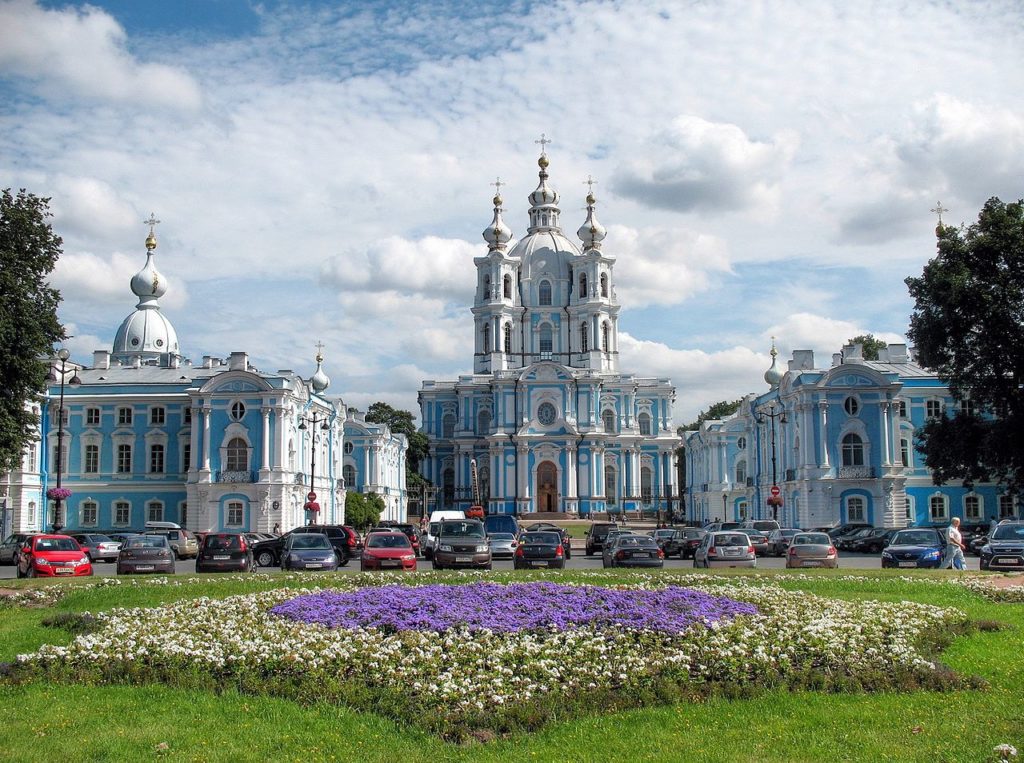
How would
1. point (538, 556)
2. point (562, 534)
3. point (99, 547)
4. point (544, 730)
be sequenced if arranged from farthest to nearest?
point (562, 534) → point (99, 547) → point (538, 556) → point (544, 730)

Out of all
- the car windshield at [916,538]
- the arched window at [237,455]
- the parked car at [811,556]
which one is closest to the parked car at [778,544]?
the car windshield at [916,538]

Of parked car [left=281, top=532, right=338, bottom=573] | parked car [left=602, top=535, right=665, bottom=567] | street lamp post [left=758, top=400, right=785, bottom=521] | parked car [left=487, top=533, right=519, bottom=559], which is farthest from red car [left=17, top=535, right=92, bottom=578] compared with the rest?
street lamp post [left=758, top=400, right=785, bottom=521]

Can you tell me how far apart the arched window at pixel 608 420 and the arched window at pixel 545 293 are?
1356 centimetres

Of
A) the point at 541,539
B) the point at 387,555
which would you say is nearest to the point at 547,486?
the point at 541,539

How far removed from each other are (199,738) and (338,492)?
2502 inches

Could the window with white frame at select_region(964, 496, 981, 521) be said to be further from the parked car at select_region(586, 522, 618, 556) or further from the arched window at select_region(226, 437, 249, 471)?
the arched window at select_region(226, 437, 249, 471)

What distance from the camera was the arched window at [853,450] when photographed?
193 ft

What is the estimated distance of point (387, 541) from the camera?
30906 millimetres

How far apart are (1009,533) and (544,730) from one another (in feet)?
86.3

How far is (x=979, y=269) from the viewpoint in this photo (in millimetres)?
42938

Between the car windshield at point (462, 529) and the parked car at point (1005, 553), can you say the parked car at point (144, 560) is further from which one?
the parked car at point (1005, 553)

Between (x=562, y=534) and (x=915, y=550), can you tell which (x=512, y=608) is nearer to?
(x=915, y=550)

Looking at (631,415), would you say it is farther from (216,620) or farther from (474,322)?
(216,620)

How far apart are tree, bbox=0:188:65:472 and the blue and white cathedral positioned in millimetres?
56031
